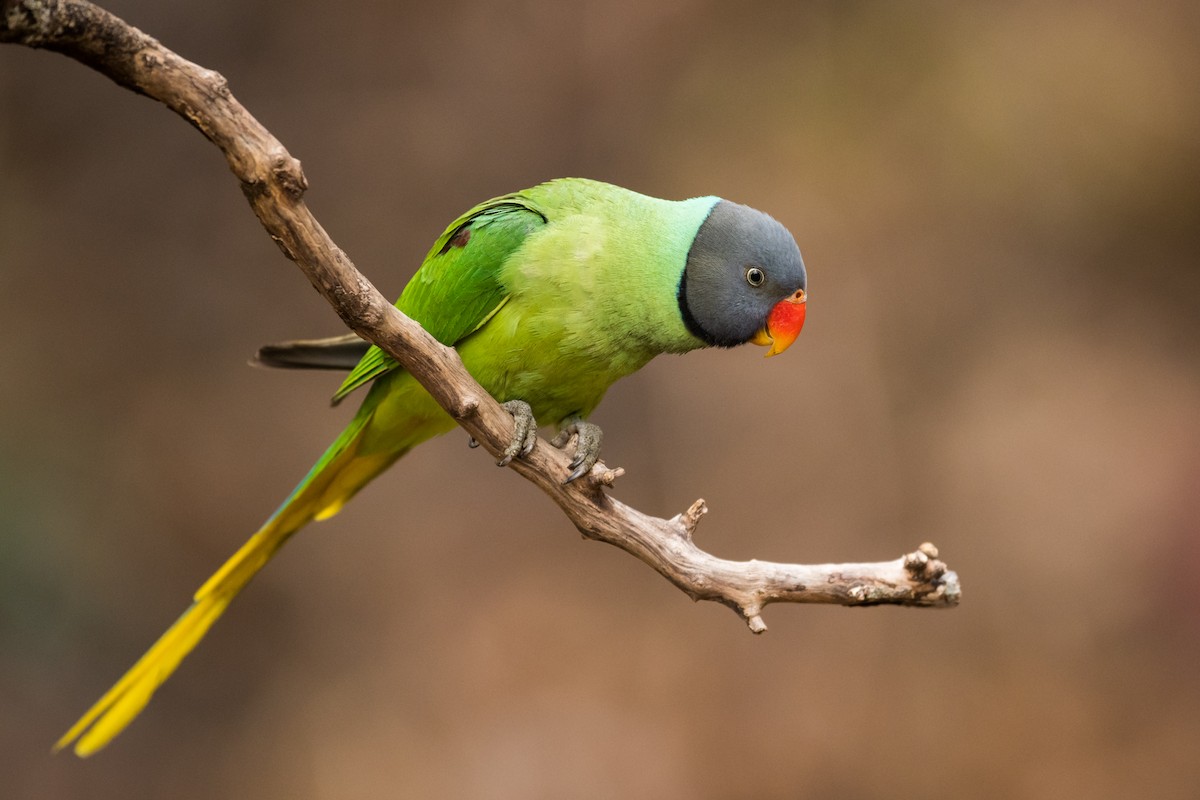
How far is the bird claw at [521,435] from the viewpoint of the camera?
2385 millimetres

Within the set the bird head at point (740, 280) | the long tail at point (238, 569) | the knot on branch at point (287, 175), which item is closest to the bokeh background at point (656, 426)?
the long tail at point (238, 569)

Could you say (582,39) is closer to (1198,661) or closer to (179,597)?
(179,597)

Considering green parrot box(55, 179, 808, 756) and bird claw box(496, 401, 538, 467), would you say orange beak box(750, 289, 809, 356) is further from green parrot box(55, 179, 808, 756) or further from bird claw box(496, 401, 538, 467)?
bird claw box(496, 401, 538, 467)

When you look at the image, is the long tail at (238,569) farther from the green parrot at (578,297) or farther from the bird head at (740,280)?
the bird head at (740,280)

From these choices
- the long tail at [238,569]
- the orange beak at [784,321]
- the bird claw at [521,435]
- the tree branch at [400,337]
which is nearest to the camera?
the tree branch at [400,337]

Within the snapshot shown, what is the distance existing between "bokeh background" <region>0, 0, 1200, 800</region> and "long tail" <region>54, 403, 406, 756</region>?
198 cm

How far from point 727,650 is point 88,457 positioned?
3.08m

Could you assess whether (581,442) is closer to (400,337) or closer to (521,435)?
(521,435)

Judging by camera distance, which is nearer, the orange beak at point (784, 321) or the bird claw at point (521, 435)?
the bird claw at point (521, 435)

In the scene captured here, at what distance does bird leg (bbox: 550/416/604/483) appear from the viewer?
246 cm

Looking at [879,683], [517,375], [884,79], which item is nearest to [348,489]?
[517,375]

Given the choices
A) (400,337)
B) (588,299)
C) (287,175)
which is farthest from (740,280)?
(287,175)

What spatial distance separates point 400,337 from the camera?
211 cm

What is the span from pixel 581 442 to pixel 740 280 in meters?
0.55
